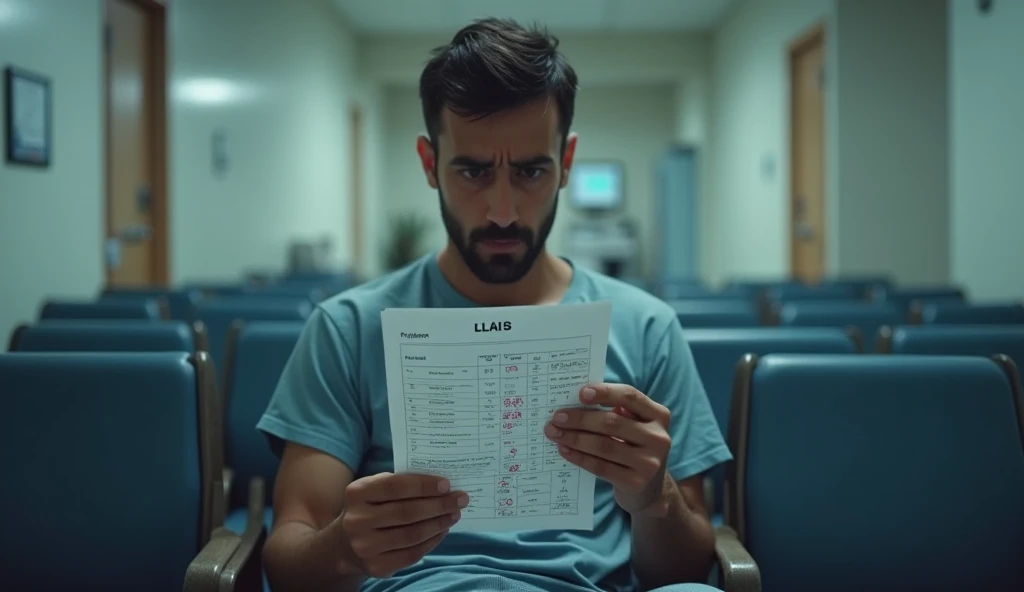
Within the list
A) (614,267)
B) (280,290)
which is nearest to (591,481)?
(280,290)

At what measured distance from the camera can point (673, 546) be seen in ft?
4.05

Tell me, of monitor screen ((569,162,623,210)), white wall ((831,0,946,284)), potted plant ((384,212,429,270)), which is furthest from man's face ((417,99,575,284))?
monitor screen ((569,162,623,210))

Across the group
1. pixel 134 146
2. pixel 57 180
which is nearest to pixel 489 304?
pixel 57 180

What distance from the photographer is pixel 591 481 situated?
1.10m

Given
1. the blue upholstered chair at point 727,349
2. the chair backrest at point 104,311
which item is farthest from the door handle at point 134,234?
the blue upholstered chair at point 727,349

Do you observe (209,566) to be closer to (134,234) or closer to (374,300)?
(374,300)

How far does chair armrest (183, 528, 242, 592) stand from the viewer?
46.5 inches

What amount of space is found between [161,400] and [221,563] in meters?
0.27

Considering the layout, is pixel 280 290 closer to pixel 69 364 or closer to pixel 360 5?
pixel 69 364

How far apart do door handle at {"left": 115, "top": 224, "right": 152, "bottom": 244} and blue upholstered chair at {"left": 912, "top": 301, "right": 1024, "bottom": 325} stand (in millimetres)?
3926

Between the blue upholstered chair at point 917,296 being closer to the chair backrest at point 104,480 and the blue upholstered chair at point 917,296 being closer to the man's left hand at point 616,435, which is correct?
the man's left hand at point 616,435

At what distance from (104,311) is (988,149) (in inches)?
143

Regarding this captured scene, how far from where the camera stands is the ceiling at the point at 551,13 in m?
8.98

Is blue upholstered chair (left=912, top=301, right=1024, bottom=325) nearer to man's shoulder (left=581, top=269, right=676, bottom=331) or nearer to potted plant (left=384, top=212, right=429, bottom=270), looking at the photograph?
man's shoulder (left=581, top=269, right=676, bottom=331)
